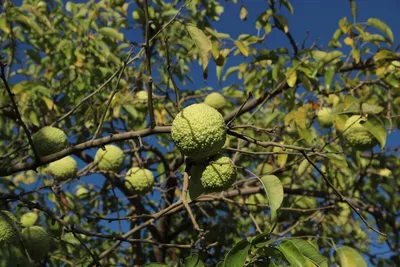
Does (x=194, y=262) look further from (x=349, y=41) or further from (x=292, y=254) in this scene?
(x=349, y=41)

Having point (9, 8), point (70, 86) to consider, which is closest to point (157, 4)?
point (70, 86)

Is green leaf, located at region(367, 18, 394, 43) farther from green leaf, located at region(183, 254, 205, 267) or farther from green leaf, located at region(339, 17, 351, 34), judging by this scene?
green leaf, located at region(183, 254, 205, 267)

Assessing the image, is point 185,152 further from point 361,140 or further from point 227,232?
point 227,232

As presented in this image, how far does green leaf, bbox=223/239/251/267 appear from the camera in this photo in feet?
4.92

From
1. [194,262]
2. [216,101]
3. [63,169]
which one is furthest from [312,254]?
[216,101]

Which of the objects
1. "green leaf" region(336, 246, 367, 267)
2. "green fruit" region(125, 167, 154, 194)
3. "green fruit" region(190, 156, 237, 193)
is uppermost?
"green fruit" region(190, 156, 237, 193)

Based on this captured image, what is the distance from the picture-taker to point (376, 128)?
7.74 ft

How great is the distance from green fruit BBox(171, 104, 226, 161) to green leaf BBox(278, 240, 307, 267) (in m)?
0.45

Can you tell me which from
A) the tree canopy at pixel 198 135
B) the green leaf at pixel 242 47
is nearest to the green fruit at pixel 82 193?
the tree canopy at pixel 198 135

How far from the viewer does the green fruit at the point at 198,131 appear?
164 centimetres

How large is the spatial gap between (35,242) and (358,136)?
2.05 meters

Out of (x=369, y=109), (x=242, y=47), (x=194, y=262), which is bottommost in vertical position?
(x=194, y=262)

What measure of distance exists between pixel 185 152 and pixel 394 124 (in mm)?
2529

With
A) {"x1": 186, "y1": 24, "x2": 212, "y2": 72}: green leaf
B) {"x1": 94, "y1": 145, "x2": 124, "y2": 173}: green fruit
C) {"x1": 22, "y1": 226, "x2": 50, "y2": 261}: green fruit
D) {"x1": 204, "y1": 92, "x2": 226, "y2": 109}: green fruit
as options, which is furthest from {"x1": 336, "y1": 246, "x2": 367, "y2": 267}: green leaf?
{"x1": 204, "y1": 92, "x2": 226, "y2": 109}: green fruit
